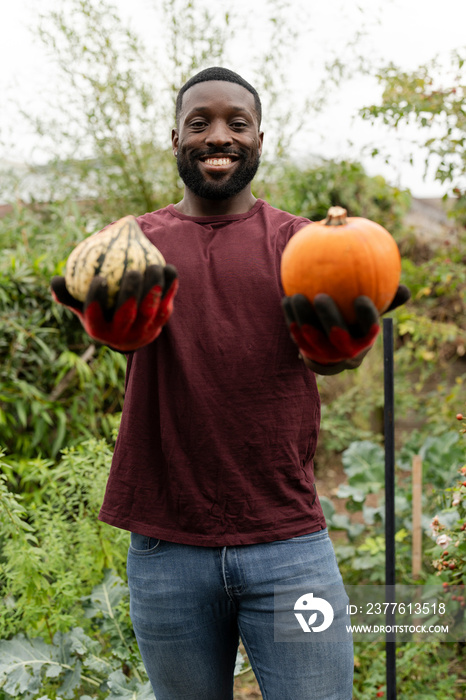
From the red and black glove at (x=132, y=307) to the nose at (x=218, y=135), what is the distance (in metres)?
0.51

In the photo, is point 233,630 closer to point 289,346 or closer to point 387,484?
point 289,346

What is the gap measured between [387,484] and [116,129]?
116 inches

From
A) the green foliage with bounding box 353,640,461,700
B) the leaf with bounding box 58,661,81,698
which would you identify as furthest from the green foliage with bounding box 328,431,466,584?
the leaf with bounding box 58,661,81,698

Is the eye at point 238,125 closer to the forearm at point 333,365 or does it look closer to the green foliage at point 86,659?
the forearm at point 333,365

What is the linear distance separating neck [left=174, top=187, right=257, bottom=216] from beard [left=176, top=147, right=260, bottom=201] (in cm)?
2

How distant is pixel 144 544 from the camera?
4.99 ft

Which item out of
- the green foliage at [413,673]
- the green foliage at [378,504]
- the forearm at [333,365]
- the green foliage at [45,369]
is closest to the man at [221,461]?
the forearm at [333,365]

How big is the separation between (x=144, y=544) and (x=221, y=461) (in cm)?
29

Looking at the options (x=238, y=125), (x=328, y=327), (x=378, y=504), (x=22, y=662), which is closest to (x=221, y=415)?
(x=328, y=327)

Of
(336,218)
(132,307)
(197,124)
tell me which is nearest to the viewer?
(132,307)

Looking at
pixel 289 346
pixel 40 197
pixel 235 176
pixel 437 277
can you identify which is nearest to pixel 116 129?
pixel 40 197

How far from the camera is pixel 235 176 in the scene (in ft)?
5.11

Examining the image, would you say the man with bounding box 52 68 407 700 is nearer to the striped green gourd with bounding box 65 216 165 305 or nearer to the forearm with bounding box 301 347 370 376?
the forearm with bounding box 301 347 370 376

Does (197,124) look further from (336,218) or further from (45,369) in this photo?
(45,369)
